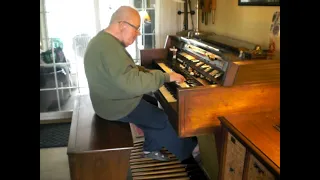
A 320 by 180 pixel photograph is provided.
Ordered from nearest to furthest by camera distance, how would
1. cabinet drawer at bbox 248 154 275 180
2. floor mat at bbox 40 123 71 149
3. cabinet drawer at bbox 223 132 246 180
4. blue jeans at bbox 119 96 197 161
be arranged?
1. cabinet drawer at bbox 248 154 275 180
2. cabinet drawer at bbox 223 132 246 180
3. blue jeans at bbox 119 96 197 161
4. floor mat at bbox 40 123 71 149

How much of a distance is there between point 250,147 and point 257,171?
0.10 metres

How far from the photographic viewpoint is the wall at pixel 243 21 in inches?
77.7

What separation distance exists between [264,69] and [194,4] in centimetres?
185

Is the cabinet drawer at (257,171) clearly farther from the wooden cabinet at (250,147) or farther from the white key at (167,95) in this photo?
the white key at (167,95)

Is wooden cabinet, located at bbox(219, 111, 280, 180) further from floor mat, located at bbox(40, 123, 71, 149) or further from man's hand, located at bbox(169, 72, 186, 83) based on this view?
floor mat, located at bbox(40, 123, 71, 149)

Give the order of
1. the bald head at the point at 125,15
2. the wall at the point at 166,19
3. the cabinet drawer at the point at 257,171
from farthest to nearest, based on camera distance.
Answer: the wall at the point at 166,19
the bald head at the point at 125,15
the cabinet drawer at the point at 257,171

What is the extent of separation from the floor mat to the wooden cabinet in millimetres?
1958

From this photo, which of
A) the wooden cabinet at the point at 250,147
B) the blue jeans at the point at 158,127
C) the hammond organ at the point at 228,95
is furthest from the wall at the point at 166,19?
the wooden cabinet at the point at 250,147

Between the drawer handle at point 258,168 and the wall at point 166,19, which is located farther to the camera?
the wall at point 166,19

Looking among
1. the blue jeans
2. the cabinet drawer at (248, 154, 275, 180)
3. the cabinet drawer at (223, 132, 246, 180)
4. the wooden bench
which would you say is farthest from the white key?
the cabinet drawer at (248, 154, 275, 180)

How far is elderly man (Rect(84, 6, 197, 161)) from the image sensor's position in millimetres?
1803

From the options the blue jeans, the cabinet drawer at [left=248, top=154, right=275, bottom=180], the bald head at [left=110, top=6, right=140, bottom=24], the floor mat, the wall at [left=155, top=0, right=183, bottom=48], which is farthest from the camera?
the wall at [left=155, top=0, right=183, bottom=48]

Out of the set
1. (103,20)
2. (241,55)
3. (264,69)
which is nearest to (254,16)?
(241,55)

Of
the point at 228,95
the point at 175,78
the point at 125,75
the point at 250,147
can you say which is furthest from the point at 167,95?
the point at 250,147
